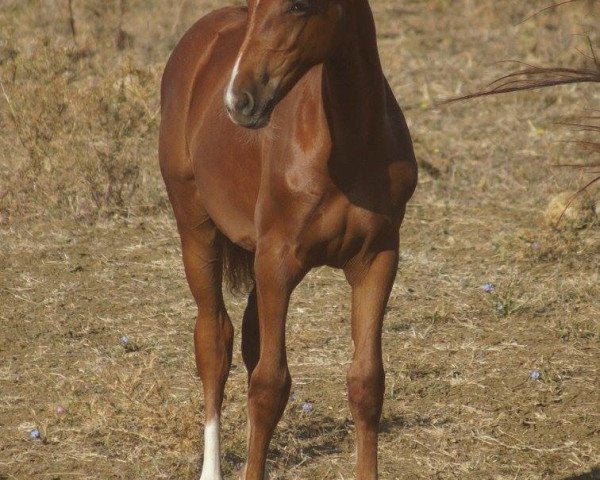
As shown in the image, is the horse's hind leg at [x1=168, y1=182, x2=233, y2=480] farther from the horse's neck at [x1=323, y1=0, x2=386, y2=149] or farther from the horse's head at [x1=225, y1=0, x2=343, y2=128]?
the horse's head at [x1=225, y1=0, x2=343, y2=128]

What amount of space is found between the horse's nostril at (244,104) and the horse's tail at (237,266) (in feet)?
4.44

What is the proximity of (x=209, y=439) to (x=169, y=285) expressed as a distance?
6.39ft

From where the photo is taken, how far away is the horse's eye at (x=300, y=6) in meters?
2.96

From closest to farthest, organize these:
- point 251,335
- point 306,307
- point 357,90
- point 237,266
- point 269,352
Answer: point 357,90 < point 269,352 < point 251,335 < point 237,266 < point 306,307

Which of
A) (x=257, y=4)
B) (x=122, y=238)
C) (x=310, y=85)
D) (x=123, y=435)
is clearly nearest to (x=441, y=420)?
(x=123, y=435)

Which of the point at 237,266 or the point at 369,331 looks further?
the point at 237,266

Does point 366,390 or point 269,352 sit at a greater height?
point 269,352

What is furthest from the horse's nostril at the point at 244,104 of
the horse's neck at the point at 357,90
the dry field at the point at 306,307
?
the dry field at the point at 306,307

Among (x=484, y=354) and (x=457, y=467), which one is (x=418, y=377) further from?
(x=457, y=467)

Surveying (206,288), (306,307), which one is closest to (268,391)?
(206,288)

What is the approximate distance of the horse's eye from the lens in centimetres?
296

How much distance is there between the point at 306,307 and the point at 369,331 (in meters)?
2.17

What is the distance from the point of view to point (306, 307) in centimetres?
566

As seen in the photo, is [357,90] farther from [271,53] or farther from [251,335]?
[251,335]
